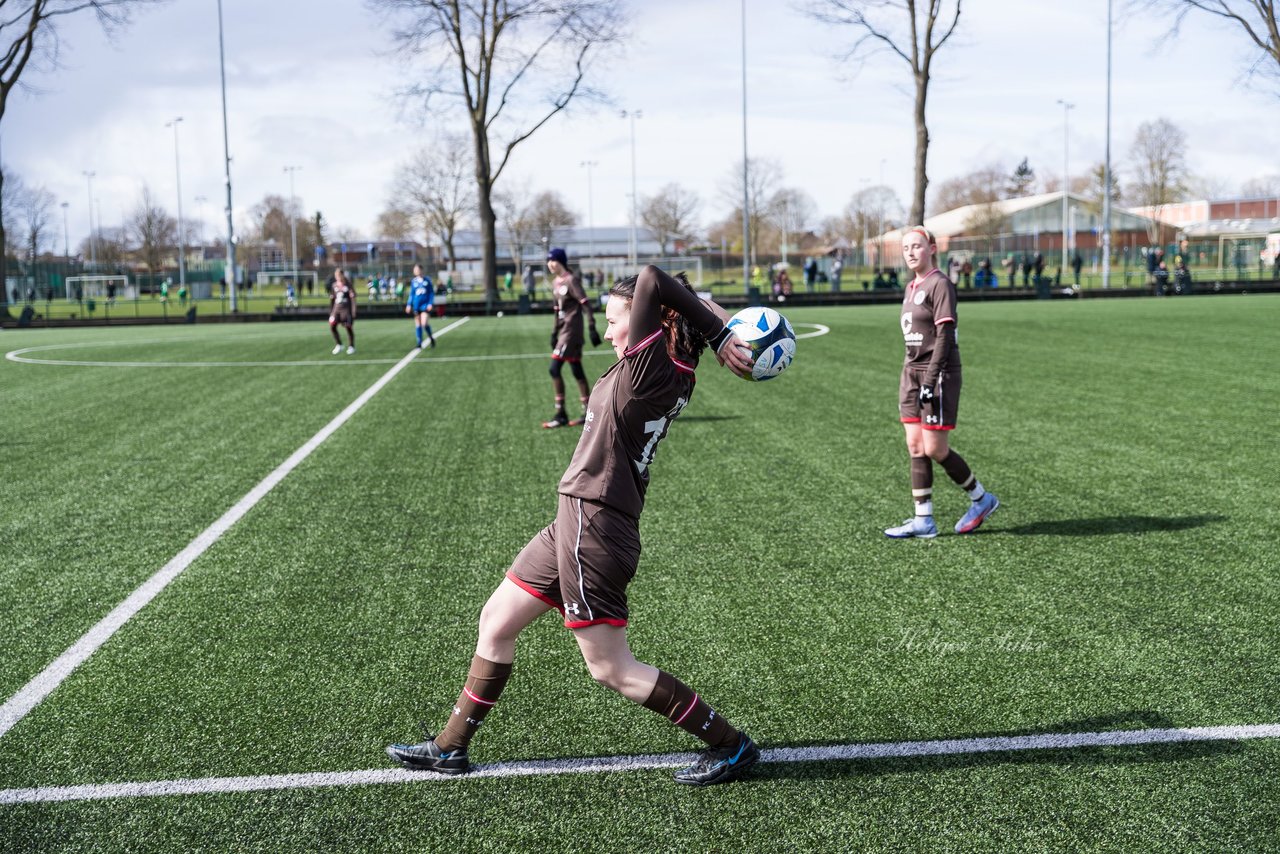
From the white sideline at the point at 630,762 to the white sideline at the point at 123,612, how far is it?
2.77ft

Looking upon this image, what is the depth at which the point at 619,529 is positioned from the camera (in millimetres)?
3691

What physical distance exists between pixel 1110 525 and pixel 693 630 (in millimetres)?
3573

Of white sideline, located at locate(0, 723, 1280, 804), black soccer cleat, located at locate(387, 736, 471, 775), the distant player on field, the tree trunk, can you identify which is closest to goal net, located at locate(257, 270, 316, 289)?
the tree trunk

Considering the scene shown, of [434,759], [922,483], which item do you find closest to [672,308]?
[434,759]

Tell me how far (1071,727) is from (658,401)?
2231 mm

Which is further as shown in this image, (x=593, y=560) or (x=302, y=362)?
(x=302, y=362)

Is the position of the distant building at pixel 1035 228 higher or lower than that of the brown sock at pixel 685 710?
higher

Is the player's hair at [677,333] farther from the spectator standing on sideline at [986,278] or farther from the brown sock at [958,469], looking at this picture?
the spectator standing on sideline at [986,278]

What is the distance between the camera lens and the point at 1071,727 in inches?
170

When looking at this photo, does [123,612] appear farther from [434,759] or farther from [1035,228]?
[1035,228]

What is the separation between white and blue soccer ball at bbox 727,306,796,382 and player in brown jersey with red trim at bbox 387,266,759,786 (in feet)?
0.14

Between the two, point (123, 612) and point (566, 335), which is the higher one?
point (566, 335)

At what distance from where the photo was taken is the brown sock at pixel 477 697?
397 centimetres

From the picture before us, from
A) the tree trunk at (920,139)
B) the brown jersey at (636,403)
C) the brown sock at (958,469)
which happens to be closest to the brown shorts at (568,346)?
the brown sock at (958,469)
